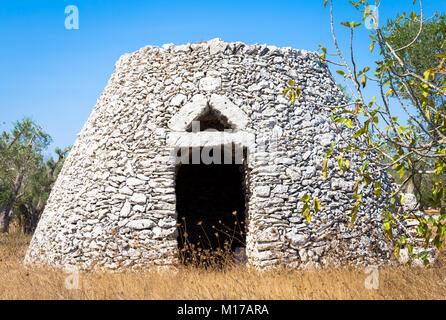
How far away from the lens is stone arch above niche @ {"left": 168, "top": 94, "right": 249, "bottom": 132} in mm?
7312

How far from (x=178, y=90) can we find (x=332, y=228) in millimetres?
3904

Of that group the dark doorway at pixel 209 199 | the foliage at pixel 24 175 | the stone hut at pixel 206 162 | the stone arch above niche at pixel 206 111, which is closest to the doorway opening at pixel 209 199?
the dark doorway at pixel 209 199

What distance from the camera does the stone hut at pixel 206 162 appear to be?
6914mm

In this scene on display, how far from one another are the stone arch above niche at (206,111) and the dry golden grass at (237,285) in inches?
103

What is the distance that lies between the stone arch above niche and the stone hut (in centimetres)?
2

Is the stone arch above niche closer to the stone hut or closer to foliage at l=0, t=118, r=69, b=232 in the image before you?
the stone hut

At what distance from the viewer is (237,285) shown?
5406 mm

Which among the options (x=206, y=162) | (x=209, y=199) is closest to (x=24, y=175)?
(x=209, y=199)

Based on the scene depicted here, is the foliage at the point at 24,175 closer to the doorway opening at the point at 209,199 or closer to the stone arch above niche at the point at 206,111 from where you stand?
the doorway opening at the point at 209,199

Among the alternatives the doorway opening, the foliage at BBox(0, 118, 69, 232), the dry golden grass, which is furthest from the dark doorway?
the foliage at BBox(0, 118, 69, 232)

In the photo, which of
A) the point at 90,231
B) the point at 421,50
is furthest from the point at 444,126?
the point at 421,50

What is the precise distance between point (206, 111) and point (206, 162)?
39.5 inches

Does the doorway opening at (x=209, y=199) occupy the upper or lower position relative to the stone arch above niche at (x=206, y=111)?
lower
